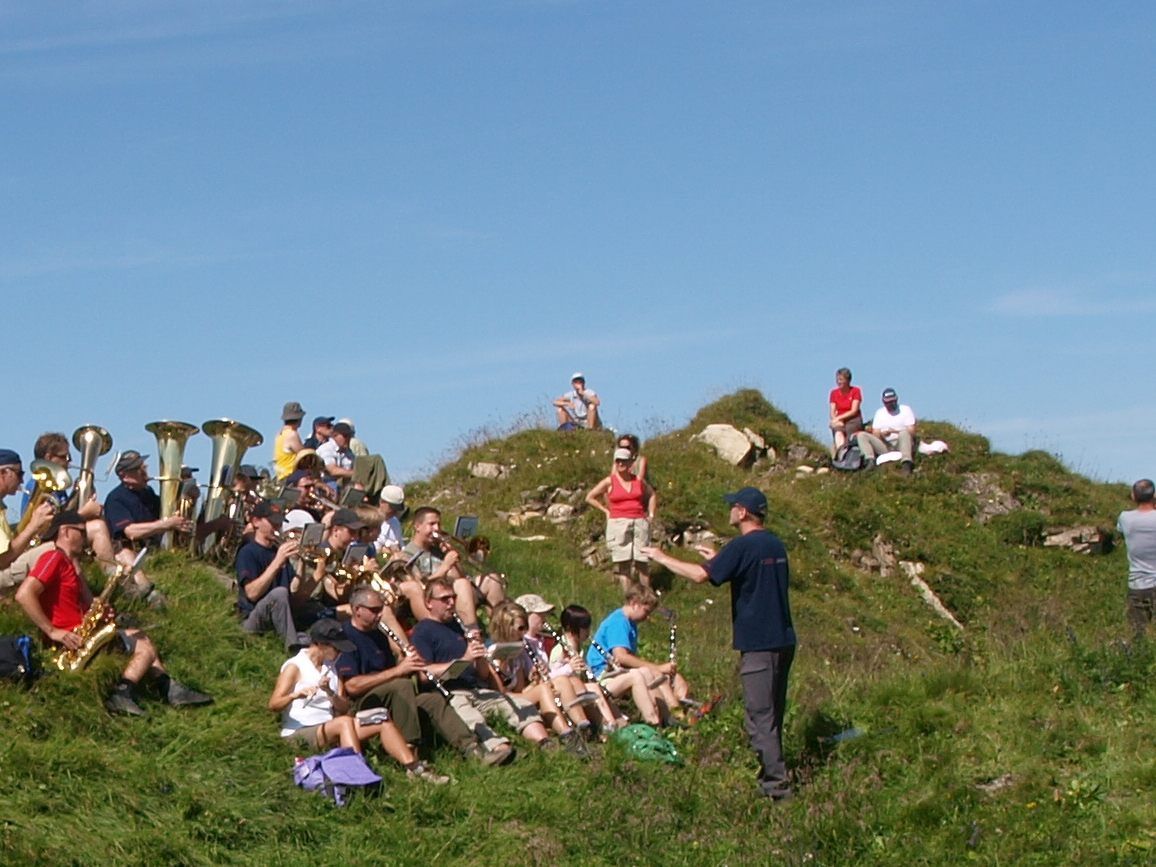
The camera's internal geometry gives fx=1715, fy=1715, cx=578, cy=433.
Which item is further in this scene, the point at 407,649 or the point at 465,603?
the point at 465,603

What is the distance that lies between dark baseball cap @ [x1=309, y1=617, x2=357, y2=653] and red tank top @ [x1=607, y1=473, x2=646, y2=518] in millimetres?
7528

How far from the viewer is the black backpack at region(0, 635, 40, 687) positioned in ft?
34.1

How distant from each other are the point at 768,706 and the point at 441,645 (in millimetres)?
2397

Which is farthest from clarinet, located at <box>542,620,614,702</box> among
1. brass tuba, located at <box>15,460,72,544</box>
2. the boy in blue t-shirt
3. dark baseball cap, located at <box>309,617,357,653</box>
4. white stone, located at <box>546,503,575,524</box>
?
white stone, located at <box>546,503,575,524</box>

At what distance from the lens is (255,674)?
1212 centimetres

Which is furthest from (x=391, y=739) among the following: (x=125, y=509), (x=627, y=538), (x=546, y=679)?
(x=627, y=538)

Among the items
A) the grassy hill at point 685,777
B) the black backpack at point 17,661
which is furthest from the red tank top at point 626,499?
the black backpack at point 17,661

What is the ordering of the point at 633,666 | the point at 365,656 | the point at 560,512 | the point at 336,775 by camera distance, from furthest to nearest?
the point at 560,512 < the point at 633,666 < the point at 365,656 < the point at 336,775

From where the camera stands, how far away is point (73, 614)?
1091 cm

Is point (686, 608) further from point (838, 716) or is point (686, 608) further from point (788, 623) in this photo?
point (788, 623)

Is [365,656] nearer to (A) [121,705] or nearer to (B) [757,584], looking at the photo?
(A) [121,705]

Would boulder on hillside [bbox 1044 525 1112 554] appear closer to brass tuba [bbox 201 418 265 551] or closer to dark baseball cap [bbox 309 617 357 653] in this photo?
brass tuba [bbox 201 418 265 551]

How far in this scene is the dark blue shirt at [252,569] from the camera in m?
13.0

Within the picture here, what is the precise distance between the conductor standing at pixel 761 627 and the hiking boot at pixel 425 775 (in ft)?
6.34
